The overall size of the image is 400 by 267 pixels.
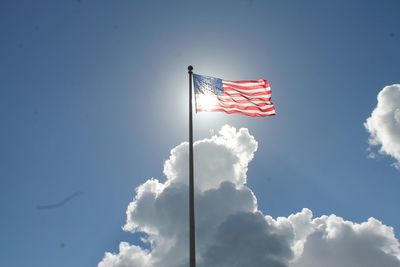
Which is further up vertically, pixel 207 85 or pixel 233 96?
pixel 207 85

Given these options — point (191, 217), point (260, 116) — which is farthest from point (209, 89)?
point (191, 217)

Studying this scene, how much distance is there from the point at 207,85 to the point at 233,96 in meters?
1.60

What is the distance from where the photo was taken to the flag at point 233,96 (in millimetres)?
23250

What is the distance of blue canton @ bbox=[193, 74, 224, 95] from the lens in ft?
78.5

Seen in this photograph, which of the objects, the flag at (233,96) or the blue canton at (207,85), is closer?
the flag at (233,96)

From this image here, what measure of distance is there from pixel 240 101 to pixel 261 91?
143cm

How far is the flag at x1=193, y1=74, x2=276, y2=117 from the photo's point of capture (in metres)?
23.2

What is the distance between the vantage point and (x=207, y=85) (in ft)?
79.4

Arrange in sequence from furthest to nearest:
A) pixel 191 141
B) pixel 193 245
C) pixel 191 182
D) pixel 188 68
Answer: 1. pixel 188 68
2. pixel 191 141
3. pixel 191 182
4. pixel 193 245

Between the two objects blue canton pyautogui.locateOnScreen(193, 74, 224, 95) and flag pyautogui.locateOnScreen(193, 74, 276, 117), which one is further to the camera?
blue canton pyautogui.locateOnScreen(193, 74, 224, 95)

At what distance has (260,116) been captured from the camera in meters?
23.1

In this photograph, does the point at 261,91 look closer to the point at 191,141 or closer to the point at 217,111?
the point at 217,111

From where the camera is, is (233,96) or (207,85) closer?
(233,96)

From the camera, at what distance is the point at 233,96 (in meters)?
24.0
